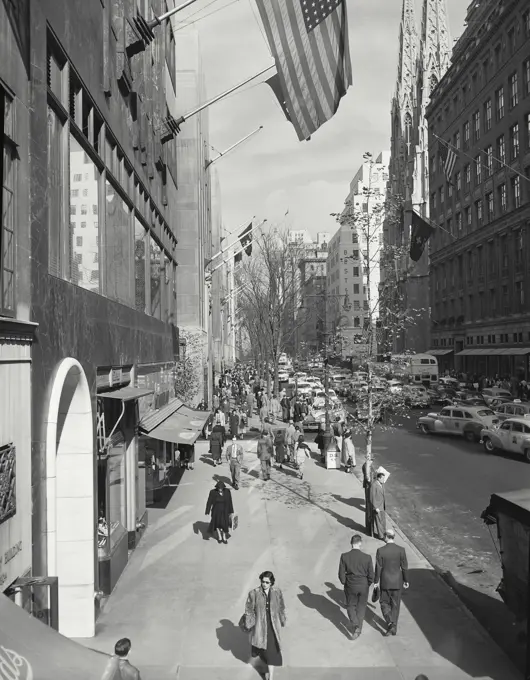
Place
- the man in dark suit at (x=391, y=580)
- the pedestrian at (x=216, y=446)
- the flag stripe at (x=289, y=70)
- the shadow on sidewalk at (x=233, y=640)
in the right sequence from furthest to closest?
the pedestrian at (x=216, y=446)
the flag stripe at (x=289, y=70)
the man in dark suit at (x=391, y=580)
the shadow on sidewalk at (x=233, y=640)

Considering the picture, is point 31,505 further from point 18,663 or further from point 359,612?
point 359,612

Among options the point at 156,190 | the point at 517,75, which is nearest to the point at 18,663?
the point at 156,190

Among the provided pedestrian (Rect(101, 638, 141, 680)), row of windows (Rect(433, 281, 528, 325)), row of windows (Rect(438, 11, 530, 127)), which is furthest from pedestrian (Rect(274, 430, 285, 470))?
row of windows (Rect(438, 11, 530, 127))

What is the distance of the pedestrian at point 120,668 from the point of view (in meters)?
5.53

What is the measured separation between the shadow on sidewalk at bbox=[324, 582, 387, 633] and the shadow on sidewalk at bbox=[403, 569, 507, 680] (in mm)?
580

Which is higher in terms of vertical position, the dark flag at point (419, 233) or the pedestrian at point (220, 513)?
the dark flag at point (419, 233)

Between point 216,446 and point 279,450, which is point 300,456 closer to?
point 279,450

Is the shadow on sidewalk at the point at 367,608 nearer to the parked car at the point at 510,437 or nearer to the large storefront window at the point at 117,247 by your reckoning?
the large storefront window at the point at 117,247

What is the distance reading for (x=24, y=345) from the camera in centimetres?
733

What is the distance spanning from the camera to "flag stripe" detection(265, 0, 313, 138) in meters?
11.6

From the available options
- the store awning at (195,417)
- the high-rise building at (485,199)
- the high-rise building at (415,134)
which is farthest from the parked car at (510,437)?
the high-rise building at (415,134)

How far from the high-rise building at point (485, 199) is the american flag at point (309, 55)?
36.5m

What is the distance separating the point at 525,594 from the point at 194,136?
34.8 meters

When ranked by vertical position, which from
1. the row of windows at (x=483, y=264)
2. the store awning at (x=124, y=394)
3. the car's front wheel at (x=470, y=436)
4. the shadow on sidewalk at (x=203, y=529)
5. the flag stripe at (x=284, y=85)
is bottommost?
the shadow on sidewalk at (x=203, y=529)
